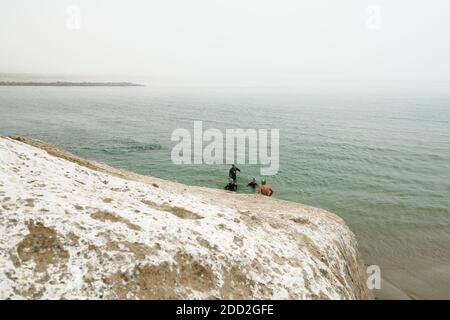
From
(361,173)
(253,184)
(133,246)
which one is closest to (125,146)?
(253,184)

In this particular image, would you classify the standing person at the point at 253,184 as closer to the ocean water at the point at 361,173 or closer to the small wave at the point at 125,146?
the ocean water at the point at 361,173

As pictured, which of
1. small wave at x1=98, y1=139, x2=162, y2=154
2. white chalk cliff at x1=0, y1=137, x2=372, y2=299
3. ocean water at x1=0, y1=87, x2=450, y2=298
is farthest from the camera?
small wave at x1=98, y1=139, x2=162, y2=154

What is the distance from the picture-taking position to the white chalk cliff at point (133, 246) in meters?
7.90

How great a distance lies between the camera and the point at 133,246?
29.6 feet

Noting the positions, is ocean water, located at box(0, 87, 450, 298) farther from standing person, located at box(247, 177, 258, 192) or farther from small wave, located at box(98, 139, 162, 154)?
standing person, located at box(247, 177, 258, 192)

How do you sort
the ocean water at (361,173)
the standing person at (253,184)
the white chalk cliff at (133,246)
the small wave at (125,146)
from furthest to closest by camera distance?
the small wave at (125,146) → the standing person at (253,184) → the ocean water at (361,173) → the white chalk cliff at (133,246)

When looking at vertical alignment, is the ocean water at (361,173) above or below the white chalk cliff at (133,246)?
below

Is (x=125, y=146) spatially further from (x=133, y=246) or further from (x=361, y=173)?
(x=133, y=246)

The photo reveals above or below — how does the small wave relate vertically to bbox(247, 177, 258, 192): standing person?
above

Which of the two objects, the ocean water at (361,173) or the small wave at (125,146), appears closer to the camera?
the ocean water at (361,173)

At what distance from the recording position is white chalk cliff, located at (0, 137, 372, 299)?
7.90 metres

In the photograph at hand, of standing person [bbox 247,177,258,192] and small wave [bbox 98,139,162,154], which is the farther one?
small wave [bbox 98,139,162,154]

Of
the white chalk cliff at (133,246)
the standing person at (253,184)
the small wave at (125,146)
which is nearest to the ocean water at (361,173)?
the small wave at (125,146)

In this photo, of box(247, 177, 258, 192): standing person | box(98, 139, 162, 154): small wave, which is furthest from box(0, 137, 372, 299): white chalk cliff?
box(98, 139, 162, 154): small wave
